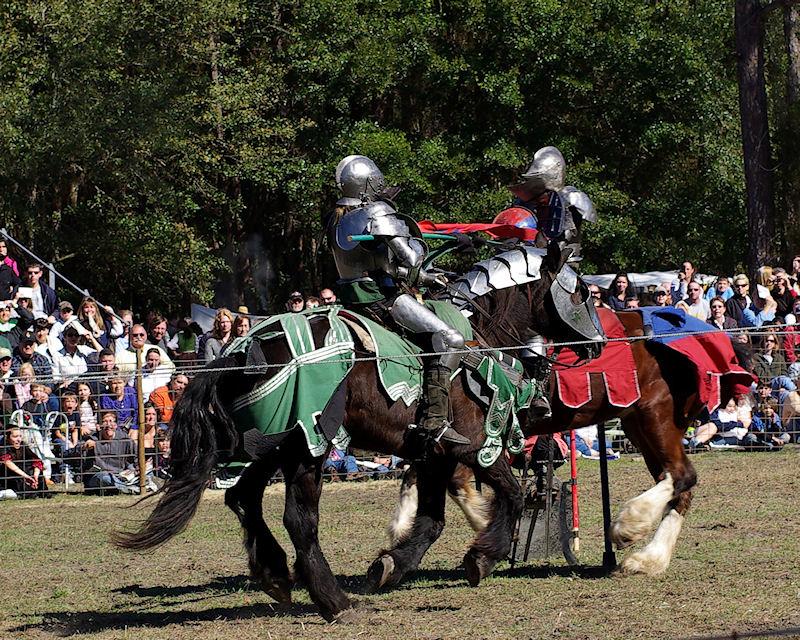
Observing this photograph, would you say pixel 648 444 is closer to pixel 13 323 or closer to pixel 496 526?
pixel 496 526

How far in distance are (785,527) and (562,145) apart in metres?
13.6

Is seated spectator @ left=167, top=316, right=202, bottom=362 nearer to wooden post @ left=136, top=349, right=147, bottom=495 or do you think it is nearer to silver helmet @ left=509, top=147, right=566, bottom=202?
wooden post @ left=136, top=349, right=147, bottom=495

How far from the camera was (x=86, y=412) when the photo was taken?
41.6ft

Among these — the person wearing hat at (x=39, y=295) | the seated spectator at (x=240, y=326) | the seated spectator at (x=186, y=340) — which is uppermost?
the person wearing hat at (x=39, y=295)

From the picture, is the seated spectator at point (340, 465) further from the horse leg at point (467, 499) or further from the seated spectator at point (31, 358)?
the horse leg at point (467, 499)

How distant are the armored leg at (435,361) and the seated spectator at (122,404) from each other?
20.2 feet

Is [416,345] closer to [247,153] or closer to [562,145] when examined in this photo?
[247,153]

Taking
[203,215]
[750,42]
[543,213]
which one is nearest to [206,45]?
[203,215]

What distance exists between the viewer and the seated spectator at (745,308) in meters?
15.3

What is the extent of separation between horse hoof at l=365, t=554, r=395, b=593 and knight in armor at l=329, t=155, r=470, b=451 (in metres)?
0.64

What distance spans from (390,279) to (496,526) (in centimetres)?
143

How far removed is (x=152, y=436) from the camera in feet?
42.3

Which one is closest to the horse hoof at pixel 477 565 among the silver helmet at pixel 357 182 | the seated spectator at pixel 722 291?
the silver helmet at pixel 357 182

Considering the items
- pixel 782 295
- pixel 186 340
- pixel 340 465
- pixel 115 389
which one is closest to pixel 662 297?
pixel 782 295
